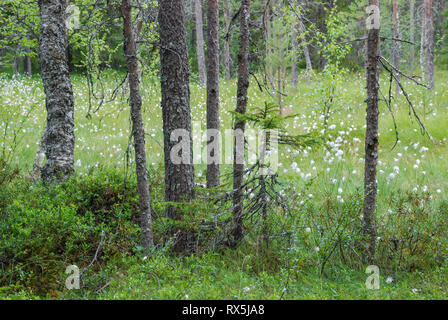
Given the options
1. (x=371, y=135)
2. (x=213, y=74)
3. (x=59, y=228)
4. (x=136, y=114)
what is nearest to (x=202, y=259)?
(x=136, y=114)

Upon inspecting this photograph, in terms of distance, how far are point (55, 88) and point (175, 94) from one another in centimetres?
268

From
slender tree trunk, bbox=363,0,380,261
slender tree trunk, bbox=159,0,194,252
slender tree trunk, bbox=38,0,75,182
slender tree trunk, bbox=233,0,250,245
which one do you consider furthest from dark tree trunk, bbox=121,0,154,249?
slender tree trunk, bbox=363,0,380,261

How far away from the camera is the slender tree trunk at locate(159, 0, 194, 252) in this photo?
4684mm

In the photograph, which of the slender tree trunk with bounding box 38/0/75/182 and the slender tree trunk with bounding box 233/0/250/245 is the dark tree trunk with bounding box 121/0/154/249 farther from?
the slender tree trunk with bounding box 38/0/75/182

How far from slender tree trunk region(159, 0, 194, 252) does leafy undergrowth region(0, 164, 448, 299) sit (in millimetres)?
687

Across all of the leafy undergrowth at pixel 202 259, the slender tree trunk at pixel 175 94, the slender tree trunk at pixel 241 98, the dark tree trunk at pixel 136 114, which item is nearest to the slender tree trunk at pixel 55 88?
the leafy undergrowth at pixel 202 259

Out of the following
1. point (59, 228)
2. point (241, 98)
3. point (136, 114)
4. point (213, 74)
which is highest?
point (213, 74)

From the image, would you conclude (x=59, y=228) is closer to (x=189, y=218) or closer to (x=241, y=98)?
(x=189, y=218)

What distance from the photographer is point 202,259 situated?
14.9 ft

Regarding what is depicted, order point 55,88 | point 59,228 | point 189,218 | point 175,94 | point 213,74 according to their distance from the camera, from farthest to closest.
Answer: point 55,88, point 213,74, point 59,228, point 175,94, point 189,218

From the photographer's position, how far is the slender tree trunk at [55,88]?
20.1 feet

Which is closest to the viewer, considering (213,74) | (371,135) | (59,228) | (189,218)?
(371,135)
